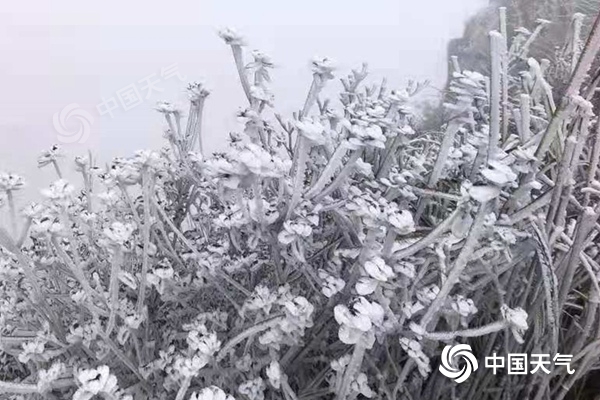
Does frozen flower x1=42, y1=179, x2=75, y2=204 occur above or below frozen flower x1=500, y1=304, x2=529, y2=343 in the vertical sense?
above

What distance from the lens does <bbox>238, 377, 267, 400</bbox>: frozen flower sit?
1.53 ft

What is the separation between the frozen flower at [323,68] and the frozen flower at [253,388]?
0.22 m

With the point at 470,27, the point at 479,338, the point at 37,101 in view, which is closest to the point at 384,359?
the point at 479,338

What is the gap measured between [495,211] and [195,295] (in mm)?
250

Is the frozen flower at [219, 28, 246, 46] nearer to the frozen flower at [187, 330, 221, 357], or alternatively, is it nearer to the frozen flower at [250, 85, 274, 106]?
the frozen flower at [250, 85, 274, 106]

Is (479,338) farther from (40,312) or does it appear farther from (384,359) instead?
(40,312)

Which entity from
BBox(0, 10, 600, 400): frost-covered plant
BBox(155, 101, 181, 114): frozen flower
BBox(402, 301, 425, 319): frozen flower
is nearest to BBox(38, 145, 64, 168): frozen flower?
BBox(0, 10, 600, 400): frost-covered plant

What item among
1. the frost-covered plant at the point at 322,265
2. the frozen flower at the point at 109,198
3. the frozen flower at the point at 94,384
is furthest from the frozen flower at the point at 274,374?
the frozen flower at the point at 109,198

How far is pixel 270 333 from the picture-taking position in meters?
0.44

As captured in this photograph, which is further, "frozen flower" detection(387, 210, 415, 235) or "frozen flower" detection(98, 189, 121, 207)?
"frozen flower" detection(98, 189, 121, 207)

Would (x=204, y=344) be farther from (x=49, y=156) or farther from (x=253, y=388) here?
(x=49, y=156)

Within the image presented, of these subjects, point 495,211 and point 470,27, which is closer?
point 495,211

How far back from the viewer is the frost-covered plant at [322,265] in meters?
0.42

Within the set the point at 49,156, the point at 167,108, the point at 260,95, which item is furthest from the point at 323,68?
the point at 49,156
